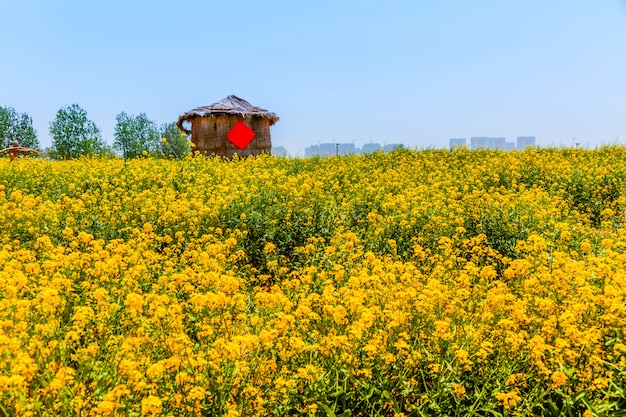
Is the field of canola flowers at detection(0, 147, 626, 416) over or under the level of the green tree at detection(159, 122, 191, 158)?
under

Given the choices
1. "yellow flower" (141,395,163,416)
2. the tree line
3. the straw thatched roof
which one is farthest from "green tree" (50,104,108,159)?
"yellow flower" (141,395,163,416)

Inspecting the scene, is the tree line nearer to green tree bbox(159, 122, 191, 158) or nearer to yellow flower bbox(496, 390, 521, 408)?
green tree bbox(159, 122, 191, 158)

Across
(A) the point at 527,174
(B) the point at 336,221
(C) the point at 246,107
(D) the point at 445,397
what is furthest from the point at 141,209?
(C) the point at 246,107

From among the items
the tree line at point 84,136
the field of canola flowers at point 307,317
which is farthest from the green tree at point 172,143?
the field of canola flowers at point 307,317

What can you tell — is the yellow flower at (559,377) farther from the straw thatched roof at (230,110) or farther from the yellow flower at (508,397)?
the straw thatched roof at (230,110)

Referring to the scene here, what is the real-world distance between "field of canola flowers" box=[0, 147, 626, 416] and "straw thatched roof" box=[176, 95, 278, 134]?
38.0 feet

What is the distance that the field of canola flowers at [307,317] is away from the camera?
9.77ft

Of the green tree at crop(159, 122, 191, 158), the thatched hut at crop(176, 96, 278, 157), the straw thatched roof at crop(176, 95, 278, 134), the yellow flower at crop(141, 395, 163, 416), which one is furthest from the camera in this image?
the green tree at crop(159, 122, 191, 158)

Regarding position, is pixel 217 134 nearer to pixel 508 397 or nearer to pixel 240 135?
pixel 240 135

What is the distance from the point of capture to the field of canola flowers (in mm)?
2977

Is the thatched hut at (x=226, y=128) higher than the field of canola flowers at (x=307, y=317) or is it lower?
higher

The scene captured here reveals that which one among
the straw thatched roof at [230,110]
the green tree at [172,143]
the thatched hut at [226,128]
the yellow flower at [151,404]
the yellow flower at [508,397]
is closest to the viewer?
the yellow flower at [151,404]

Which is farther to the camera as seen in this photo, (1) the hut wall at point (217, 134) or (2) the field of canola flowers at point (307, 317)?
(1) the hut wall at point (217, 134)

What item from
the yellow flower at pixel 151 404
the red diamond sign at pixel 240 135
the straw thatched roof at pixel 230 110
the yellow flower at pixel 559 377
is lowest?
the yellow flower at pixel 559 377
